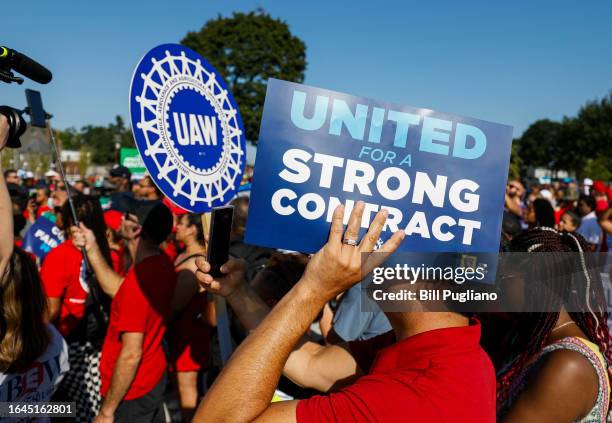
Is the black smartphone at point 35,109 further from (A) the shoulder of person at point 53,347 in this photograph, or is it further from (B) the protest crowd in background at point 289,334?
(A) the shoulder of person at point 53,347

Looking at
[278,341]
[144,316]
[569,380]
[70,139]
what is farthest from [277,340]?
[70,139]

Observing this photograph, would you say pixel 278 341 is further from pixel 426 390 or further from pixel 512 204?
pixel 512 204

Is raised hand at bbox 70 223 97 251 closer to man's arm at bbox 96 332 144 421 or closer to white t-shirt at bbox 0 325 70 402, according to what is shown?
man's arm at bbox 96 332 144 421

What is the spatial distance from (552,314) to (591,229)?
5.98 m

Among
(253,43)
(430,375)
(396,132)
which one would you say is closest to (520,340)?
(430,375)

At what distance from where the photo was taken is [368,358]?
82.4 inches

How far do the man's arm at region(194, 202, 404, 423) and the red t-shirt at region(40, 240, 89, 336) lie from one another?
109 inches

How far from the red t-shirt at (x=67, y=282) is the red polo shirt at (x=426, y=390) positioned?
9.63ft

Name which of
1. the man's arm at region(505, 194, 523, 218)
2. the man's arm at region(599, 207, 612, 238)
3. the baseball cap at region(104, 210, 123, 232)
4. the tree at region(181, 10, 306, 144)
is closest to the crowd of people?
the baseball cap at region(104, 210, 123, 232)

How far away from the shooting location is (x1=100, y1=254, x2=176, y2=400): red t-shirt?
116 inches

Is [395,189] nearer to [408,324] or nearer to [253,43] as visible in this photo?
[408,324]

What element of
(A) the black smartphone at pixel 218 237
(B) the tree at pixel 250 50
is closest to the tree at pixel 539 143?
(B) the tree at pixel 250 50

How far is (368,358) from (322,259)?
908 millimetres

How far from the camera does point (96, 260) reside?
3557mm
